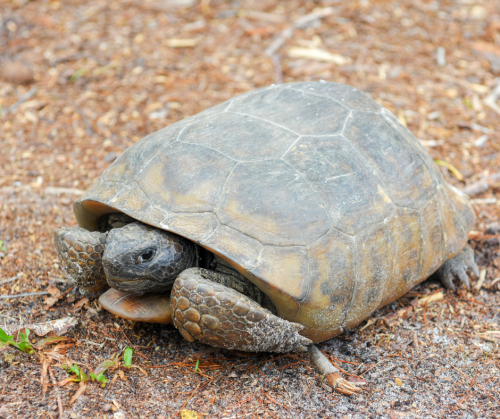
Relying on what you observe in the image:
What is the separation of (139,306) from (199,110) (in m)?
2.82

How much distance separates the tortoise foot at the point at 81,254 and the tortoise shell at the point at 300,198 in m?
0.20

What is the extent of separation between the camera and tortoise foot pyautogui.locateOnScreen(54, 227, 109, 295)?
260 cm

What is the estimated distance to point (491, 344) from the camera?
9.20 feet

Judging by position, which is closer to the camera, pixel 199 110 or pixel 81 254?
pixel 81 254

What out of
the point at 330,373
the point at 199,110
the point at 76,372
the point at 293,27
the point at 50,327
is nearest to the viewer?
the point at 76,372

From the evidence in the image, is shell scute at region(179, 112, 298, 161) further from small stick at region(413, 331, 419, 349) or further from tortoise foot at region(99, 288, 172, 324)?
small stick at region(413, 331, 419, 349)

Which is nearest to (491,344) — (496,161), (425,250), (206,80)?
(425,250)

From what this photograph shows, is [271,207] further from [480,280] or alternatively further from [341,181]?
[480,280]

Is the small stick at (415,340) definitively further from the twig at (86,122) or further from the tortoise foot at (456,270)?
the twig at (86,122)

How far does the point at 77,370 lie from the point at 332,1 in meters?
5.81

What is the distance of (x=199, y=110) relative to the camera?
193 inches

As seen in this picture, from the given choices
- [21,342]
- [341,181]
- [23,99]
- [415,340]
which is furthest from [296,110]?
[23,99]

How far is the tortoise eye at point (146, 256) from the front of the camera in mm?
2344

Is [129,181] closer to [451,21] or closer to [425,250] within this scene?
[425,250]
